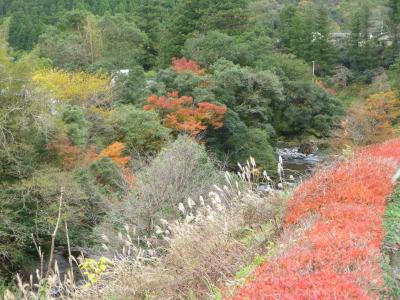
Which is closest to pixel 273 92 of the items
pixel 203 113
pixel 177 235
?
pixel 203 113

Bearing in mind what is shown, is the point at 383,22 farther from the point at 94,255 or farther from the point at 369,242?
the point at 369,242

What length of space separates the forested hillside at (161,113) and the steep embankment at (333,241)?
1.88 feet

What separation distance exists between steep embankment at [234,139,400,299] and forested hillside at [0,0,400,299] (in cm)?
57

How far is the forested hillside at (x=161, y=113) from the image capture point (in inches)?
460

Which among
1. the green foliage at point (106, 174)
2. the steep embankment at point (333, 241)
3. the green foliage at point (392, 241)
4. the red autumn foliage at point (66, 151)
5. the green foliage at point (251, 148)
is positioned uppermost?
the steep embankment at point (333, 241)

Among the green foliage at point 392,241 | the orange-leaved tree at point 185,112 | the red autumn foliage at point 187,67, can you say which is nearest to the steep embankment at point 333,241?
the green foliage at point 392,241

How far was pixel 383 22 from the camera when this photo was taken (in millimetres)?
44188

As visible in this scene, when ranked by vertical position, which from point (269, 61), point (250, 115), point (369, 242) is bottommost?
point (250, 115)

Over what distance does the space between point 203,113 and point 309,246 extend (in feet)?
62.1

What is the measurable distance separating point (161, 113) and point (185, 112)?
3.77 feet

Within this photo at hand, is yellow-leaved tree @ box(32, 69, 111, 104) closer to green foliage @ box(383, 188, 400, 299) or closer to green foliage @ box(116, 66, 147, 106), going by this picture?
green foliage @ box(116, 66, 147, 106)

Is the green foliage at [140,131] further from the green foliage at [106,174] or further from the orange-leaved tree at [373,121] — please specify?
the orange-leaved tree at [373,121]

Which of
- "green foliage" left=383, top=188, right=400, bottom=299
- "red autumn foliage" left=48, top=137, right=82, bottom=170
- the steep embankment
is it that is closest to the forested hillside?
"red autumn foliage" left=48, top=137, right=82, bottom=170

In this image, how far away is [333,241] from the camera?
3973 millimetres
